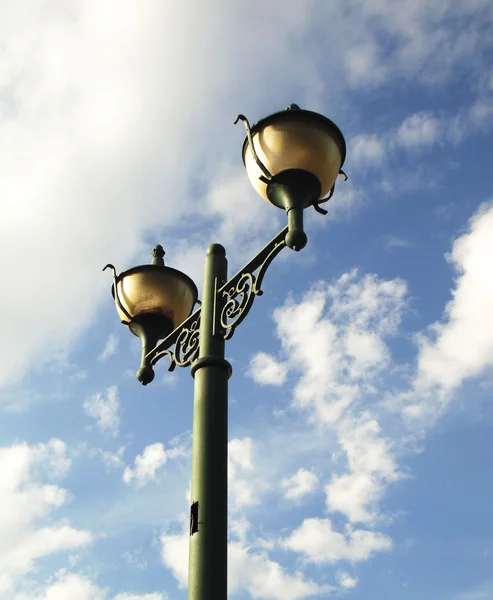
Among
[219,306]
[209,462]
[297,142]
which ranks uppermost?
[297,142]

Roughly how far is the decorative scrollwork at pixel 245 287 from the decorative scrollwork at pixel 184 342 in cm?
31

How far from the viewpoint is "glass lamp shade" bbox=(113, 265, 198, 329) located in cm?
560

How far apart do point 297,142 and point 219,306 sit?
44.8 inches

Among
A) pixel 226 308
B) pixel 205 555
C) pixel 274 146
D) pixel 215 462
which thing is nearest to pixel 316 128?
pixel 274 146

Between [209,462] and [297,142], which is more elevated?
[297,142]

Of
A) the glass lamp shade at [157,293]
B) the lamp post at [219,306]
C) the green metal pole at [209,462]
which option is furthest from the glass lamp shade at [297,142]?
the glass lamp shade at [157,293]

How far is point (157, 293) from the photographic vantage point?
18.4 ft

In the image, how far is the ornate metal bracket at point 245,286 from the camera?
4613 mm

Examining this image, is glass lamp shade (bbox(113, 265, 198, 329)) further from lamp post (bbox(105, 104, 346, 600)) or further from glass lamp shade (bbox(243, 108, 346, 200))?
glass lamp shade (bbox(243, 108, 346, 200))

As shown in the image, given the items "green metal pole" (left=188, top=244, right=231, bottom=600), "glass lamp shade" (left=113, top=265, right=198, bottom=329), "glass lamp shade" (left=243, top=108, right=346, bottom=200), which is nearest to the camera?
"green metal pole" (left=188, top=244, right=231, bottom=600)

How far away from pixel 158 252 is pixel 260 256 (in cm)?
159

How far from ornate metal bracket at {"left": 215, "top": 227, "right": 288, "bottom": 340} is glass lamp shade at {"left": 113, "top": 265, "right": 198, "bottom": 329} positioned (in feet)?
2.92

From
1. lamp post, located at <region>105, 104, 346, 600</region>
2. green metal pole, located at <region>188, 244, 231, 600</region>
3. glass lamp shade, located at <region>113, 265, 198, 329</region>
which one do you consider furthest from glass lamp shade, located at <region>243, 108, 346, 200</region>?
glass lamp shade, located at <region>113, 265, 198, 329</region>

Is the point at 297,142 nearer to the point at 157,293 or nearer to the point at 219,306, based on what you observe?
the point at 219,306
